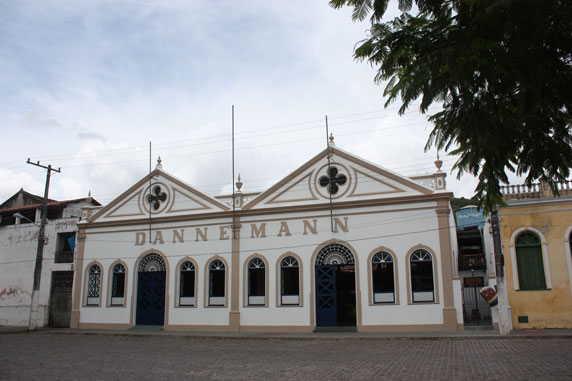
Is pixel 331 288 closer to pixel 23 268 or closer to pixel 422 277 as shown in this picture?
pixel 422 277

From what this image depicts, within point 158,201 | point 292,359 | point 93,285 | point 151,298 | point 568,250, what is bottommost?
point 292,359

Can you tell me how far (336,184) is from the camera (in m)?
18.9

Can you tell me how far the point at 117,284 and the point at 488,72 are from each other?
69.1 ft

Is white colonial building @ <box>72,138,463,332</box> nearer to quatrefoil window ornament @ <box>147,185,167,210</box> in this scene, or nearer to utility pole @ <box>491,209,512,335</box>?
quatrefoil window ornament @ <box>147,185,167,210</box>

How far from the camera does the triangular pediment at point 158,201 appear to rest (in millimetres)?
21016

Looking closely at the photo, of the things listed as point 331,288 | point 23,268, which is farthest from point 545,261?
point 23,268

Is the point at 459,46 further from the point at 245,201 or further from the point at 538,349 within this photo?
the point at 245,201

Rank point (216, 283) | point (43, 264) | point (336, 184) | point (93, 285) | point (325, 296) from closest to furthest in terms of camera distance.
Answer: point (325, 296), point (336, 184), point (216, 283), point (93, 285), point (43, 264)

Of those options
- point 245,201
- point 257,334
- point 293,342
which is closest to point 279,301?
point 257,334

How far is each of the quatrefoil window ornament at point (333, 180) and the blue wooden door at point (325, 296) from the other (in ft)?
10.4

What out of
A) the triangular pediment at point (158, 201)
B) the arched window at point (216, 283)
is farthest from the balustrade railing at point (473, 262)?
the triangular pediment at point (158, 201)

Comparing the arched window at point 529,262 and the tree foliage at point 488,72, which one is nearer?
the tree foliage at point 488,72

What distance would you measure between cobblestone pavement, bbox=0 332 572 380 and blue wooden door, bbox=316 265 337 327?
7.77 ft

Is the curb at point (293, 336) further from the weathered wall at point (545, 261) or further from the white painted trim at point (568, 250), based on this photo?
the white painted trim at point (568, 250)
